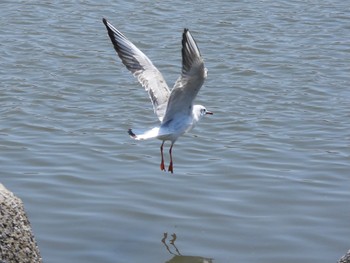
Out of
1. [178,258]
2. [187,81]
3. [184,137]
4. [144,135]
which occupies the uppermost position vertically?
[184,137]

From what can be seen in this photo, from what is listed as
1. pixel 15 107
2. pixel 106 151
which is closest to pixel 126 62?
pixel 106 151

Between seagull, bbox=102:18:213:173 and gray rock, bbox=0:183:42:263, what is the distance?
6.43 ft

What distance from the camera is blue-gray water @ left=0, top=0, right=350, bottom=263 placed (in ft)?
26.5

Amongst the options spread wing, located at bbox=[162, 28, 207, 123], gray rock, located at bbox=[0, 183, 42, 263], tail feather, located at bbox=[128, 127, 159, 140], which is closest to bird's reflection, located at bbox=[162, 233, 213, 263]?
tail feather, located at bbox=[128, 127, 159, 140]

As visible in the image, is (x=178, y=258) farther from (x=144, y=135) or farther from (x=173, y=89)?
(x=173, y=89)

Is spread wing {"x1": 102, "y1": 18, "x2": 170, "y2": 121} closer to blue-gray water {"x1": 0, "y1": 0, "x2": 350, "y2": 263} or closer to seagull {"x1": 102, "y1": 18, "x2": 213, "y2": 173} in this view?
seagull {"x1": 102, "y1": 18, "x2": 213, "y2": 173}

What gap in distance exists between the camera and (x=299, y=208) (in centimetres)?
874

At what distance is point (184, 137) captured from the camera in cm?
1082

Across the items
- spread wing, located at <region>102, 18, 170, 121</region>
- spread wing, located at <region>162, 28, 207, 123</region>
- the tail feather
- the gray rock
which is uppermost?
spread wing, located at <region>102, 18, 170, 121</region>

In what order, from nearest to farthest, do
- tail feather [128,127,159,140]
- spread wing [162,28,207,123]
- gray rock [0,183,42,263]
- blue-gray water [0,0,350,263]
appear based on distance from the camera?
gray rock [0,183,42,263] → tail feather [128,127,159,140] → spread wing [162,28,207,123] → blue-gray water [0,0,350,263]

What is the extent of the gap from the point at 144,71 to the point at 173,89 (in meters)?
1.05

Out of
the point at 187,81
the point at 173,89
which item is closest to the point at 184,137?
the point at 173,89

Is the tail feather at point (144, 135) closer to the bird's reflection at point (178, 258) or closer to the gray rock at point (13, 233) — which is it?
the bird's reflection at point (178, 258)

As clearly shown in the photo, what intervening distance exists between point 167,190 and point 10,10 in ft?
27.8
